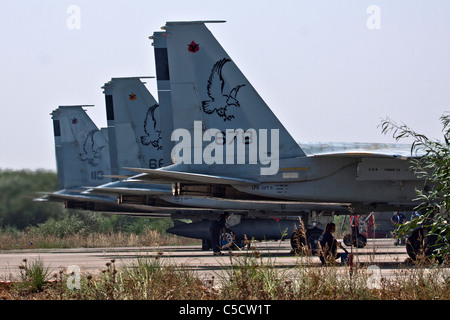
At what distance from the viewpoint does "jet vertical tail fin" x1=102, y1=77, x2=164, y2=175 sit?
2747 centimetres

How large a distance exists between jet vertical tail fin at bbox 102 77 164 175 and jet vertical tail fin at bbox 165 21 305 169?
10.2 m

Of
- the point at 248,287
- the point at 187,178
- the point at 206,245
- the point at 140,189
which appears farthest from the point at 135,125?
the point at 248,287

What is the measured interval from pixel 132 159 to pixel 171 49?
11445mm

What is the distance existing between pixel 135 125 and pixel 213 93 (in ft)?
35.4

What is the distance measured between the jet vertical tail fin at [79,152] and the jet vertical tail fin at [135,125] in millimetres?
6966

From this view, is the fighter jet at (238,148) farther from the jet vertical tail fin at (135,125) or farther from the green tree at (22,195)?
the green tree at (22,195)

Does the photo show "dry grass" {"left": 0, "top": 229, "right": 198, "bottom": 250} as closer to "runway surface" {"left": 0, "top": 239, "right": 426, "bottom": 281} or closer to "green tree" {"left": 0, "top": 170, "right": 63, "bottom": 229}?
"green tree" {"left": 0, "top": 170, "right": 63, "bottom": 229}

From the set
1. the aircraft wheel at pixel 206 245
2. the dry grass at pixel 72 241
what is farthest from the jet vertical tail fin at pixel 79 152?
the aircraft wheel at pixel 206 245

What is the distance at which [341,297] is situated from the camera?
8641 mm

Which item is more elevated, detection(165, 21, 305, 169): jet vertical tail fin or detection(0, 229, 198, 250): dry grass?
detection(165, 21, 305, 169): jet vertical tail fin

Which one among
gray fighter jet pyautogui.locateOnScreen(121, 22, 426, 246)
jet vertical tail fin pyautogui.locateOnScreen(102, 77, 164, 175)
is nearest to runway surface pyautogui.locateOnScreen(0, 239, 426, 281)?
gray fighter jet pyautogui.locateOnScreen(121, 22, 426, 246)

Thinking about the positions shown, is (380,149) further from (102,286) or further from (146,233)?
(146,233)

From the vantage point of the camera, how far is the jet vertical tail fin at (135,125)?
90.1 ft
